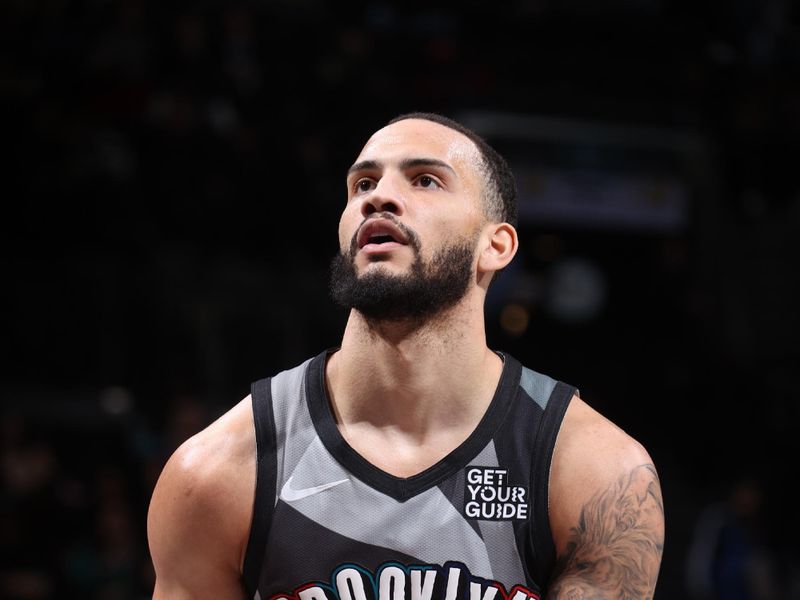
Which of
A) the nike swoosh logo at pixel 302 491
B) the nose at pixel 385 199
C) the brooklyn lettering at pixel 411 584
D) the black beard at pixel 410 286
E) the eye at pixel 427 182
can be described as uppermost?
the eye at pixel 427 182

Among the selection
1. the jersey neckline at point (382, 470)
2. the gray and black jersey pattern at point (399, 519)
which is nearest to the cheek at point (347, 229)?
the jersey neckline at point (382, 470)

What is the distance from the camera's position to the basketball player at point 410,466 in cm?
295

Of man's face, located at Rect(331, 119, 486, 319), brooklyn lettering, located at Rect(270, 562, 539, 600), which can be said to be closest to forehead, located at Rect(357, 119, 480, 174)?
man's face, located at Rect(331, 119, 486, 319)

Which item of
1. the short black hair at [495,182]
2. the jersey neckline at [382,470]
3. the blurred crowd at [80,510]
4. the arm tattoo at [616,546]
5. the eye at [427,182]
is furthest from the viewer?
the blurred crowd at [80,510]

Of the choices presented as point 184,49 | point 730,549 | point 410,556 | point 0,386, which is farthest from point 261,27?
point 410,556

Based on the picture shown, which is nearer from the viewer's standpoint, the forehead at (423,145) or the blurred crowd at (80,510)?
the forehead at (423,145)

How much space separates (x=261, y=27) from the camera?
10180mm

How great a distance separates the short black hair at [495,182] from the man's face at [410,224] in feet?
0.15

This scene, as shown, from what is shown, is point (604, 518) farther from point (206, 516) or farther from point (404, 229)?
point (206, 516)

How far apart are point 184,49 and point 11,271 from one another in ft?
7.16

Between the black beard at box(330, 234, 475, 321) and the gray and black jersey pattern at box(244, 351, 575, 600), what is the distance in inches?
12.7

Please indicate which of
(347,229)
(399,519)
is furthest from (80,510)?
(399,519)

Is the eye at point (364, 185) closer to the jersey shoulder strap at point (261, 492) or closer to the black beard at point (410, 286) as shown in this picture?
the black beard at point (410, 286)

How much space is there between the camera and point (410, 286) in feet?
9.99
